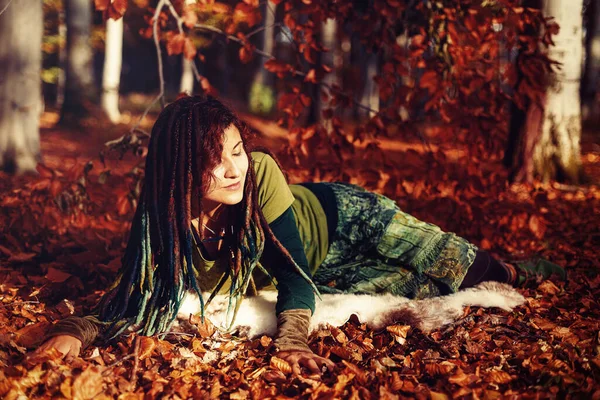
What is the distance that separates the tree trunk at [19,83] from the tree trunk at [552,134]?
494cm

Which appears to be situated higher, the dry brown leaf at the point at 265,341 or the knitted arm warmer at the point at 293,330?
the knitted arm warmer at the point at 293,330

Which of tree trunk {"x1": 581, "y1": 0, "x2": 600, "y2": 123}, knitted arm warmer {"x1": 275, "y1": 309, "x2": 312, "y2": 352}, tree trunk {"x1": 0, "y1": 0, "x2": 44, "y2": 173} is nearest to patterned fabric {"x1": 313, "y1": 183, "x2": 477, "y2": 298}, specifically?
knitted arm warmer {"x1": 275, "y1": 309, "x2": 312, "y2": 352}

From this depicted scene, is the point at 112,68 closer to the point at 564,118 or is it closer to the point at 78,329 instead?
the point at 564,118

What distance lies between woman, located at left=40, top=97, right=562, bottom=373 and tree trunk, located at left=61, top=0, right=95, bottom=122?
9.88 meters

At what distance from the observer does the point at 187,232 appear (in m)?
2.46

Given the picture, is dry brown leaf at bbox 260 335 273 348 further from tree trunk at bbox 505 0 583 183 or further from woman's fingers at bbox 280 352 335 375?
tree trunk at bbox 505 0 583 183

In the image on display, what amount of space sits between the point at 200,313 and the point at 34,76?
12.0ft

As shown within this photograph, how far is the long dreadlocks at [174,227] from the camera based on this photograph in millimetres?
2396

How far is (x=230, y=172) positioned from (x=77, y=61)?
10.4 metres

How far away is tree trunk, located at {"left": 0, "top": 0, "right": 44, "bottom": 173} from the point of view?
5125 millimetres

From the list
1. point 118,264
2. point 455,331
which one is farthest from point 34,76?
point 455,331

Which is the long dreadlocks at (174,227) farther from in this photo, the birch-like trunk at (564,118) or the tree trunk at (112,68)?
the tree trunk at (112,68)

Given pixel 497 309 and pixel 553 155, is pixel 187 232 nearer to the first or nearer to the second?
pixel 497 309

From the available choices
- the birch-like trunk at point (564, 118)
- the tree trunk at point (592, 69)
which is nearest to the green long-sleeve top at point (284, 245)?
the birch-like trunk at point (564, 118)
